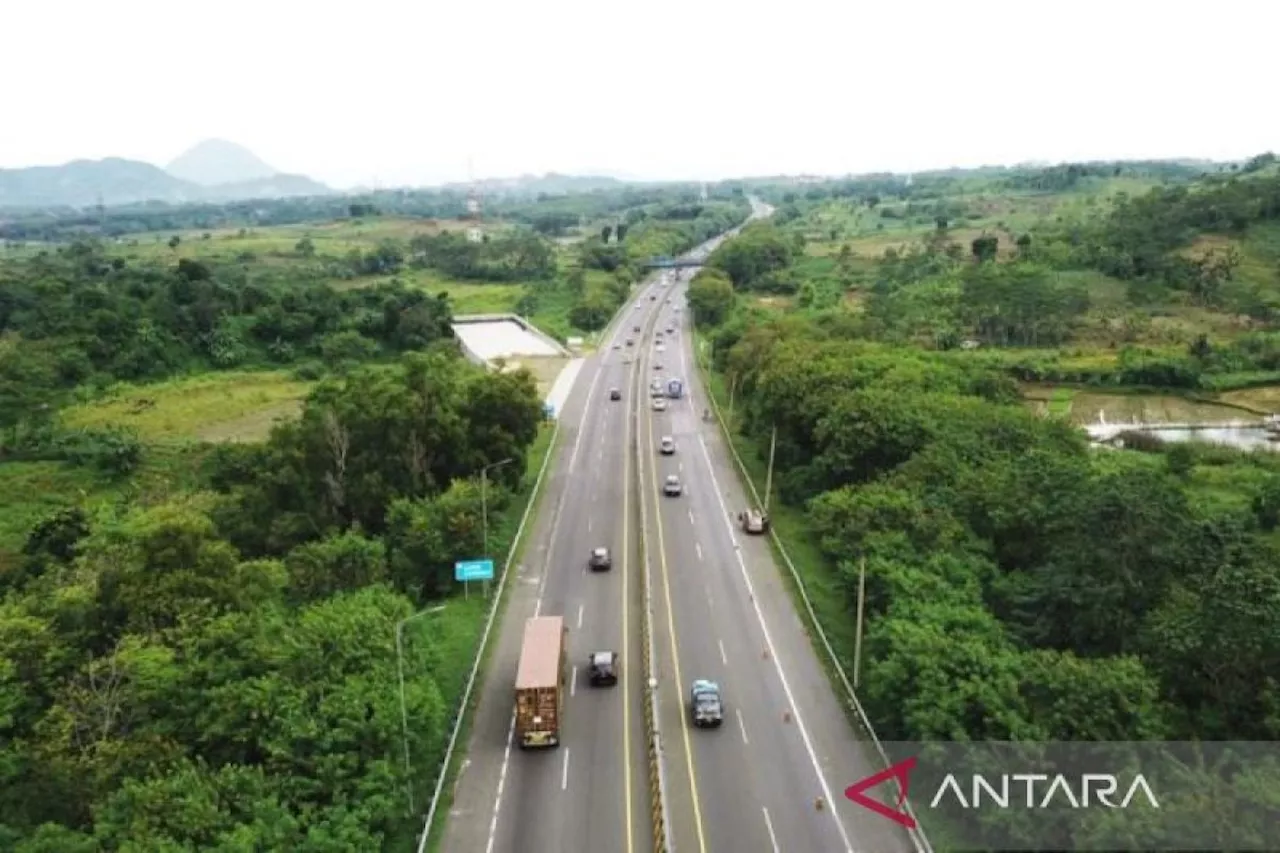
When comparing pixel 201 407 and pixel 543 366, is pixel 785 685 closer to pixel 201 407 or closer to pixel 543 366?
pixel 201 407

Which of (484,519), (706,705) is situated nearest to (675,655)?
(706,705)

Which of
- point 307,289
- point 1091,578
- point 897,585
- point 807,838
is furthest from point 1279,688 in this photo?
point 307,289

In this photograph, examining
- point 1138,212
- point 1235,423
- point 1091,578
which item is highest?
point 1138,212

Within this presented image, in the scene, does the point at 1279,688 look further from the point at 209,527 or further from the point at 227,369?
the point at 227,369

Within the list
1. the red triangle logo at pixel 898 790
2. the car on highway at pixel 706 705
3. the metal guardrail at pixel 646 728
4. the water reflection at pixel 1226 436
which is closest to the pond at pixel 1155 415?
the water reflection at pixel 1226 436

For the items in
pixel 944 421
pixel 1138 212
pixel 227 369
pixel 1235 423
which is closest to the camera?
pixel 944 421

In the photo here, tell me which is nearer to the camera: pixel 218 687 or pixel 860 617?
pixel 218 687

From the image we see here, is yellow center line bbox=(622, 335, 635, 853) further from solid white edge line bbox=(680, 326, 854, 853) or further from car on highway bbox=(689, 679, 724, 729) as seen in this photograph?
solid white edge line bbox=(680, 326, 854, 853)
